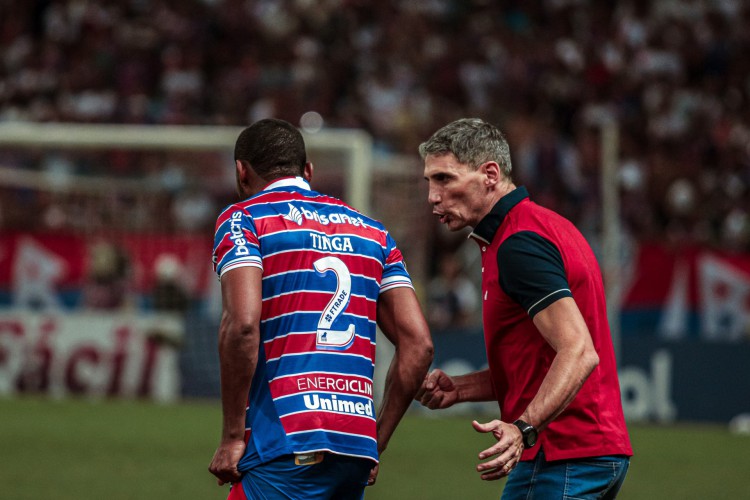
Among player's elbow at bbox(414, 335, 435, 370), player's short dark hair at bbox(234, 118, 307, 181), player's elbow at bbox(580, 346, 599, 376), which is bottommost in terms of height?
player's elbow at bbox(414, 335, 435, 370)

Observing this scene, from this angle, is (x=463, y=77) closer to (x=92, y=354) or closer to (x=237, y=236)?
(x=92, y=354)

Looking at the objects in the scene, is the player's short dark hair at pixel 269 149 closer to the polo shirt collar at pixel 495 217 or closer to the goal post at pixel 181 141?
the polo shirt collar at pixel 495 217

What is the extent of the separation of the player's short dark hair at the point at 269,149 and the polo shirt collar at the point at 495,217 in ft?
2.36

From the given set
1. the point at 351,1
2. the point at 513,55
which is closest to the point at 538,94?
the point at 513,55

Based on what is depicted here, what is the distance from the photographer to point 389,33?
73.4 ft

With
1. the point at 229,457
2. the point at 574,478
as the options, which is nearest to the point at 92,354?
the point at 229,457

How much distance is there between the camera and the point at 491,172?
4605mm

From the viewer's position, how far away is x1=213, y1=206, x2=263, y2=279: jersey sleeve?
4168 mm

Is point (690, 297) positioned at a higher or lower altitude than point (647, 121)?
lower

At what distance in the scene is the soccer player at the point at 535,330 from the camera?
409cm

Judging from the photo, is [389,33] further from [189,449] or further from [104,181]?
[189,449]

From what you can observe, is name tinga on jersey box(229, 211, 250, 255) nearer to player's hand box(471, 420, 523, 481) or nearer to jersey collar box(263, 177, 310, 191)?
jersey collar box(263, 177, 310, 191)

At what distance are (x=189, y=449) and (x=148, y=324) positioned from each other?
5111 millimetres

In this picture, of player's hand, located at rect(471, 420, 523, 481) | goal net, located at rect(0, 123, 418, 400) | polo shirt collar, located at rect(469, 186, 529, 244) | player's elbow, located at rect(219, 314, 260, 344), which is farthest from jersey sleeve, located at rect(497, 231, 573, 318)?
goal net, located at rect(0, 123, 418, 400)
